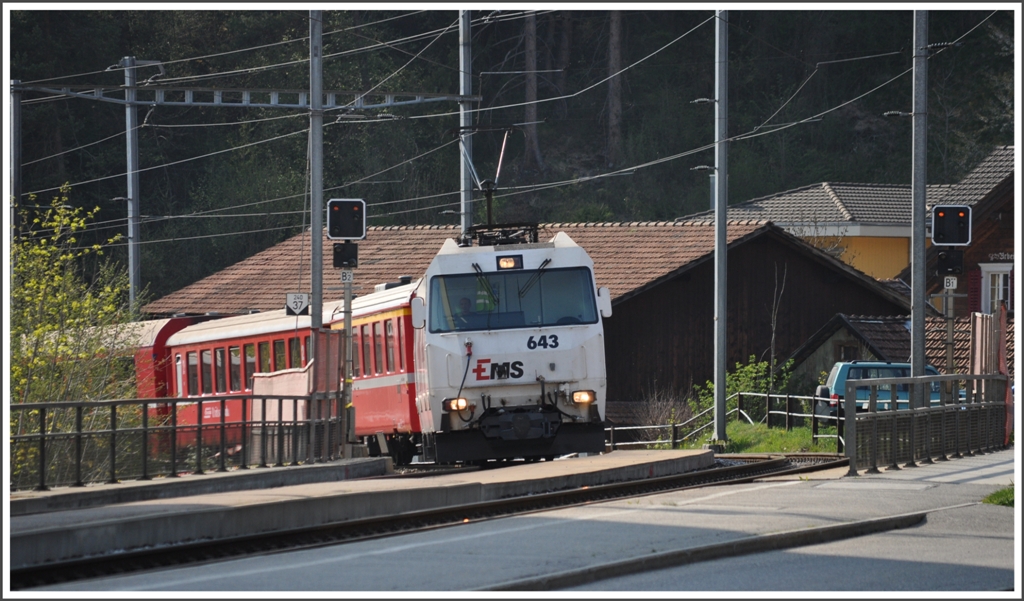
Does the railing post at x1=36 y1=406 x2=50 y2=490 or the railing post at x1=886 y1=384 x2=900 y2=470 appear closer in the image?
the railing post at x1=36 y1=406 x2=50 y2=490

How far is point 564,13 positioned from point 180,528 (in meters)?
60.3

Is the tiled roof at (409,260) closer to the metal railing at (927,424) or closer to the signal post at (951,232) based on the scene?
the signal post at (951,232)

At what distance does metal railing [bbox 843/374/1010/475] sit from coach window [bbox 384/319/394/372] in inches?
312

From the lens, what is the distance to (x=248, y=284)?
45438 mm

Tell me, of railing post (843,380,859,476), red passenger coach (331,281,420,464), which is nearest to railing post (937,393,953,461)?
railing post (843,380,859,476)

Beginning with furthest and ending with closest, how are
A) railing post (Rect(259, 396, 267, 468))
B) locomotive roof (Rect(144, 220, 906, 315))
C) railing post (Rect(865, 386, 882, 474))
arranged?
1. locomotive roof (Rect(144, 220, 906, 315))
2. railing post (Rect(259, 396, 267, 468))
3. railing post (Rect(865, 386, 882, 474))

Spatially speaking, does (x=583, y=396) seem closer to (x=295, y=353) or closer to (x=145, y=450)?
(x=145, y=450)

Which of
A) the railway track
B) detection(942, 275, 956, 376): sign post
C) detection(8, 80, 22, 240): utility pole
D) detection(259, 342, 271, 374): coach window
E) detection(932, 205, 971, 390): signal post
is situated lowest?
the railway track

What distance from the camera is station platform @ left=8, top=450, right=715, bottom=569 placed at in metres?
11.8

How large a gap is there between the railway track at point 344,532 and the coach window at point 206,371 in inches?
461

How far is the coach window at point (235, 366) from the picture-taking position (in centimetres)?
2903

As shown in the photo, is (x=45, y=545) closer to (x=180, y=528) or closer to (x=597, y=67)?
(x=180, y=528)

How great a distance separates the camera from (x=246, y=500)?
14008mm

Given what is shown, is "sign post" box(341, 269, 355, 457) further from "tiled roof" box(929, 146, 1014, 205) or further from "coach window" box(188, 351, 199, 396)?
"tiled roof" box(929, 146, 1014, 205)
